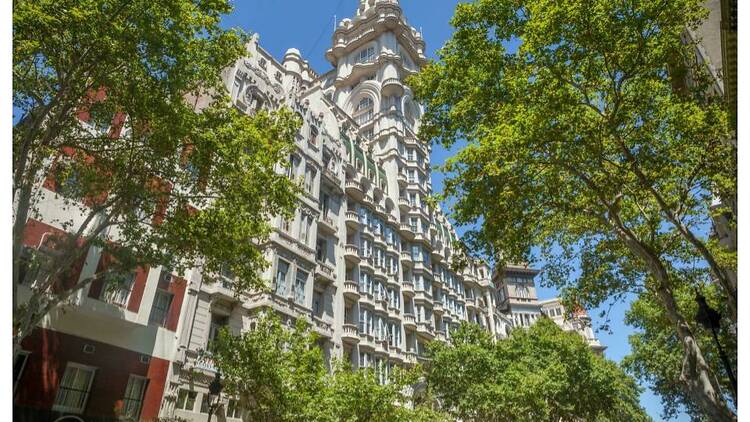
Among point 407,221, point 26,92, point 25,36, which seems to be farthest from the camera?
point 407,221

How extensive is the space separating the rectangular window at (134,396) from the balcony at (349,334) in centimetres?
1363

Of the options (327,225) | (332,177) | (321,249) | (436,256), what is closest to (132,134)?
(327,225)

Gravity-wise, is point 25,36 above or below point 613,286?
above

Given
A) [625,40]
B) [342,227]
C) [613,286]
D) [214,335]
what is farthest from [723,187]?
[342,227]

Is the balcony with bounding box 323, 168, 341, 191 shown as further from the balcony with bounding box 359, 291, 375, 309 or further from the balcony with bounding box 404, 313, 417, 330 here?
the balcony with bounding box 404, 313, 417, 330

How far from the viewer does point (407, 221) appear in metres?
45.8

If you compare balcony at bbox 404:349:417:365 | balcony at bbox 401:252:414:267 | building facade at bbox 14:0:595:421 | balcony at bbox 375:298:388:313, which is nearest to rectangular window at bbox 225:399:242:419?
building facade at bbox 14:0:595:421

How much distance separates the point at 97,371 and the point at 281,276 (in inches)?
416

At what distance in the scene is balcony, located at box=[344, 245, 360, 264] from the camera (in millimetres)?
33684

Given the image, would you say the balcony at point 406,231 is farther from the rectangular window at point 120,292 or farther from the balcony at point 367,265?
the rectangular window at point 120,292

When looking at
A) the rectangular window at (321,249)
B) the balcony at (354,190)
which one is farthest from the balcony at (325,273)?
the balcony at (354,190)

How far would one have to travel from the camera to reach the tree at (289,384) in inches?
667

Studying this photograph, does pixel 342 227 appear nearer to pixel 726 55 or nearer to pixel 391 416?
pixel 391 416

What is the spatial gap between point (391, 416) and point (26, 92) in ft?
58.1
